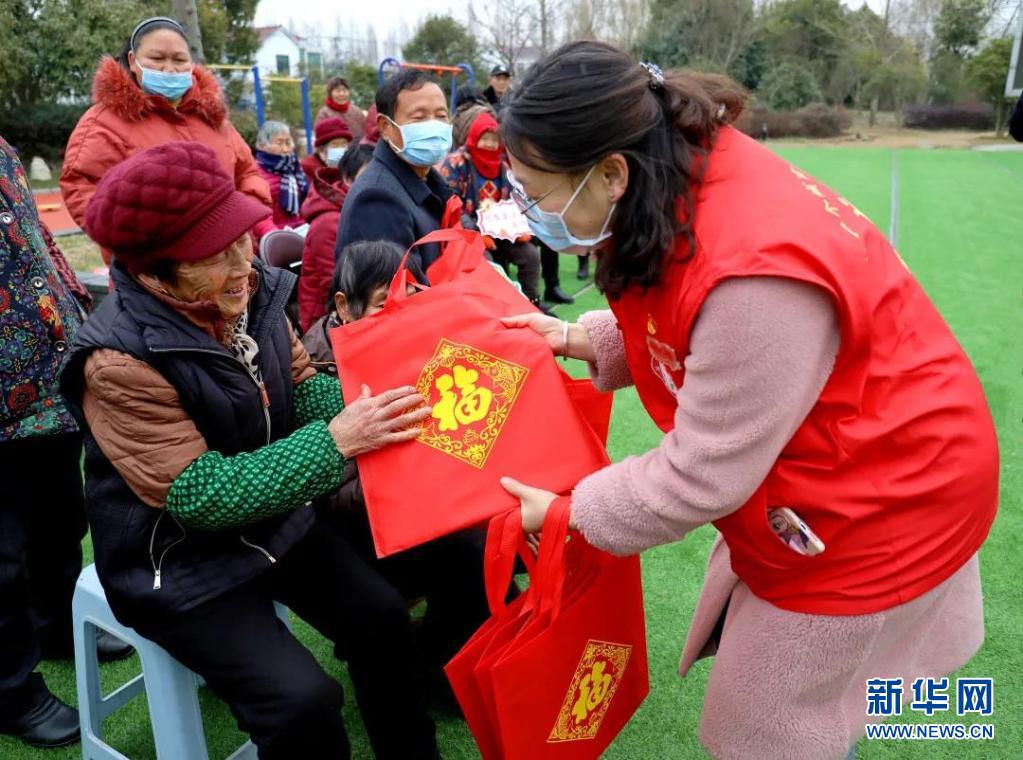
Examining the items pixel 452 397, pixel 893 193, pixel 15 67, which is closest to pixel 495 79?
pixel 893 193

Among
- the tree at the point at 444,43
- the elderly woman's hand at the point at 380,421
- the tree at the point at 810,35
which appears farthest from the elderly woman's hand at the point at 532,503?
the tree at the point at 810,35

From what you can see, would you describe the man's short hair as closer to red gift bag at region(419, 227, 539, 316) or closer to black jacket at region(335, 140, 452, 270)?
black jacket at region(335, 140, 452, 270)

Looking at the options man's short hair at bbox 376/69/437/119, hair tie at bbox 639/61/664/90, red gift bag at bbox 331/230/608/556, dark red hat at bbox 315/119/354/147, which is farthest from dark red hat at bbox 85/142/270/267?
dark red hat at bbox 315/119/354/147

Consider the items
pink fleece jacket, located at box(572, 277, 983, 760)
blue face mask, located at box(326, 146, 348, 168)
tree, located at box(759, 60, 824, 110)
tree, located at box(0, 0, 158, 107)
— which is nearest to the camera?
pink fleece jacket, located at box(572, 277, 983, 760)

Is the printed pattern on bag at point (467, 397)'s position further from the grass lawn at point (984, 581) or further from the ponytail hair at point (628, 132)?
the grass lawn at point (984, 581)

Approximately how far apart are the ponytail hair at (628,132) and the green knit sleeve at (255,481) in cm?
78

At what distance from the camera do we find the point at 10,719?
88.4 inches

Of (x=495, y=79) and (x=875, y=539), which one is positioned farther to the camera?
(x=495, y=79)

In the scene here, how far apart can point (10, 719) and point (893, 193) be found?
13.3 meters

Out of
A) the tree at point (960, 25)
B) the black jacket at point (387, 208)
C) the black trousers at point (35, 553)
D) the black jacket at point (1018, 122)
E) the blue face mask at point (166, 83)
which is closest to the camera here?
the black trousers at point (35, 553)

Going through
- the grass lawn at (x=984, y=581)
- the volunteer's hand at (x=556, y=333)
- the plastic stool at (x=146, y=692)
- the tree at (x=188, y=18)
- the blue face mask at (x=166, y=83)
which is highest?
the tree at (x=188, y=18)

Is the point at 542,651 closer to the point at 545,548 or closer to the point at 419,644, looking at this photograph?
the point at 545,548

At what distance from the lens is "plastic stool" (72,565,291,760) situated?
1804 millimetres

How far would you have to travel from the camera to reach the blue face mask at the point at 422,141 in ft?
10.4
